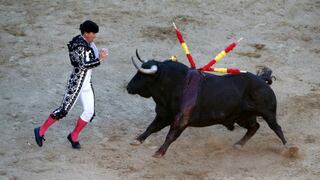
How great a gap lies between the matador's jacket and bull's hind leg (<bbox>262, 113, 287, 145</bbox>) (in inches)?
82.0

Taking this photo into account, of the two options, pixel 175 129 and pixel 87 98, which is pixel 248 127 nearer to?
pixel 175 129

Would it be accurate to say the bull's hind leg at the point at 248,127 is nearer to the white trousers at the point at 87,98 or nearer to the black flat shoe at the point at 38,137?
the white trousers at the point at 87,98

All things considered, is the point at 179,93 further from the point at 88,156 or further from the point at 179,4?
the point at 179,4

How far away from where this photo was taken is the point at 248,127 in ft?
Answer: 28.1

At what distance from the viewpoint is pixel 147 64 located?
7895mm

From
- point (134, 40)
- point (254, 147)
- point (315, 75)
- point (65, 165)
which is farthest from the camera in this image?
point (134, 40)

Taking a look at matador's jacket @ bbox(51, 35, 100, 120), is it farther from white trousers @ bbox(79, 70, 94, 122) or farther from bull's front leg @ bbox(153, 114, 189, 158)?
bull's front leg @ bbox(153, 114, 189, 158)

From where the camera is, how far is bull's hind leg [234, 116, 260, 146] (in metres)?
8.49

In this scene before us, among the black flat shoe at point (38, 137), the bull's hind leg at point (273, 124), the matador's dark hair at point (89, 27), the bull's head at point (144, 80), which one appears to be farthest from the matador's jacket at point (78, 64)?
the bull's hind leg at point (273, 124)

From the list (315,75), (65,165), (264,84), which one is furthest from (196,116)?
(315,75)

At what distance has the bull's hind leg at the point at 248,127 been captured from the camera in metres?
8.49

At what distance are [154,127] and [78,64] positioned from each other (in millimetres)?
1164

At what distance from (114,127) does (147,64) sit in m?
1.37

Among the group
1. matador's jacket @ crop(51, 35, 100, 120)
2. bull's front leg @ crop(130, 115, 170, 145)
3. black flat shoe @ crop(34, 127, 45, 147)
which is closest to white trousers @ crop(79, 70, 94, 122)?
matador's jacket @ crop(51, 35, 100, 120)
